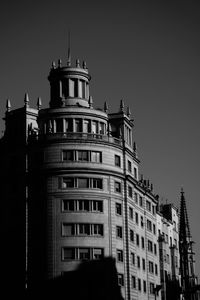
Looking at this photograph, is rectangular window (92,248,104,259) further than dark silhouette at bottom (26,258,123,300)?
Yes

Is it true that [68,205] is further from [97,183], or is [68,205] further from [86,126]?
[86,126]

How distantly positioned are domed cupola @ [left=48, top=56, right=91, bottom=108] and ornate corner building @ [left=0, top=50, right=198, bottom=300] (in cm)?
1

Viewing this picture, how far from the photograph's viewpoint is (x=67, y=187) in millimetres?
101812

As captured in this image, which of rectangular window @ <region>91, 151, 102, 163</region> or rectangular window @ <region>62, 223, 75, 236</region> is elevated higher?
rectangular window @ <region>91, 151, 102, 163</region>

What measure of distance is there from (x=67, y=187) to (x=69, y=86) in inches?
643

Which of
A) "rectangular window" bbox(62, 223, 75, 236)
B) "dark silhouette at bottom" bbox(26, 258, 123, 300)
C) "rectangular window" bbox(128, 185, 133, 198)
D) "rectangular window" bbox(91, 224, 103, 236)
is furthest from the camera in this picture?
"rectangular window" bbox(128, 185, 133, 198)

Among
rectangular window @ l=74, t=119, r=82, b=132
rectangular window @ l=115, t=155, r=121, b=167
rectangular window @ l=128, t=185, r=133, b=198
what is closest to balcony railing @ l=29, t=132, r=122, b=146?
rectangular window @ l=74, t=119, r=82, b=132

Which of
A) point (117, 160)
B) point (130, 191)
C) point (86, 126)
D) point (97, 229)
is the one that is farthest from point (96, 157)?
point (97, 229)

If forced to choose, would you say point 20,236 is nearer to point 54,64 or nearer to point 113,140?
point 113,140

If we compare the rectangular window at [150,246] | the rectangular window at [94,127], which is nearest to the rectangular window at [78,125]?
the rectangular window at [94,127]

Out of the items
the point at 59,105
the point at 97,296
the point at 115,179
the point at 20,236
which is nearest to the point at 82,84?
the point at 59,105

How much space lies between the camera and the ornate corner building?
100000mm

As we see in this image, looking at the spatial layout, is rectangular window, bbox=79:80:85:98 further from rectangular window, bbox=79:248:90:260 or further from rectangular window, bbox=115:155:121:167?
rectangular window, bbox=79:248:90:260

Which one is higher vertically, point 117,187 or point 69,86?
point 69,86
